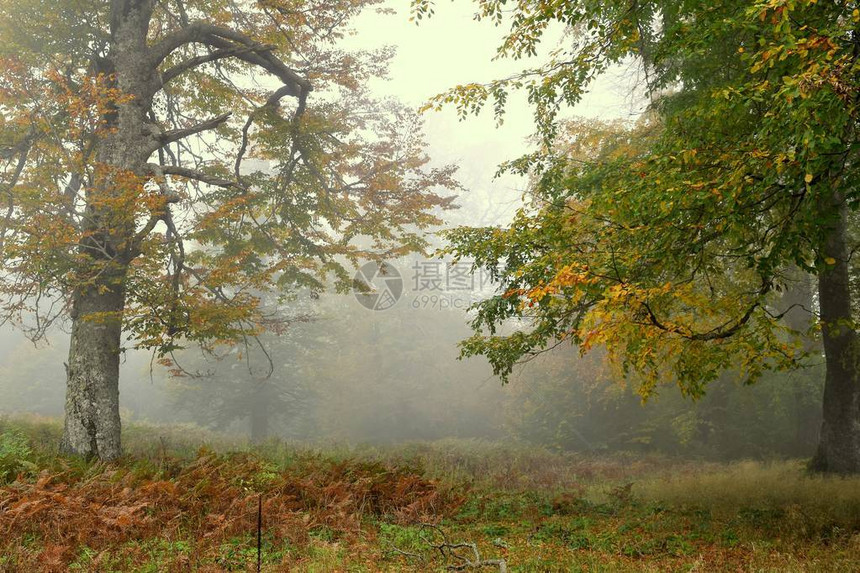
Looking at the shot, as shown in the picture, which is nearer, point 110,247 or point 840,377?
point 110,247

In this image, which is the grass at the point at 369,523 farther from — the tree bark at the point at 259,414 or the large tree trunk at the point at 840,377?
the tree bark at the point at 259,414

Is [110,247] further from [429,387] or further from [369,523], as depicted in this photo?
[429,387]

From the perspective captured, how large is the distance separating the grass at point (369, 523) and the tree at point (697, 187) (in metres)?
1.96

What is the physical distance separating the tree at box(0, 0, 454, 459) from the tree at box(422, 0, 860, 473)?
5.55 m

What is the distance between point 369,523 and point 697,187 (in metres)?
5.34

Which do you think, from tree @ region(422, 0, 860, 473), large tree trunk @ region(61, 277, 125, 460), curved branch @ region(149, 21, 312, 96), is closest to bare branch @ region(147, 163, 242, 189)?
large tree trunk @ region(61, 277, 125, 460)

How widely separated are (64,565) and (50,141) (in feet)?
30.5

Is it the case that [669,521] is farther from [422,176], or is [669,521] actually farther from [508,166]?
[422,176]

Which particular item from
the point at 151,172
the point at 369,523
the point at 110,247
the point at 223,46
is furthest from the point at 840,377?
the point at 223,46

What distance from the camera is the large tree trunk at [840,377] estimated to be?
10117mm

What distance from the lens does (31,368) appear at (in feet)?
134

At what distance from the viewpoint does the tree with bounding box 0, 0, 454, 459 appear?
→ 9008mm

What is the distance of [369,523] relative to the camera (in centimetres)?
669

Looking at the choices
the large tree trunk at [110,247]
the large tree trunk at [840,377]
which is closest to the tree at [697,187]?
the large tree trunk at [840,377]
